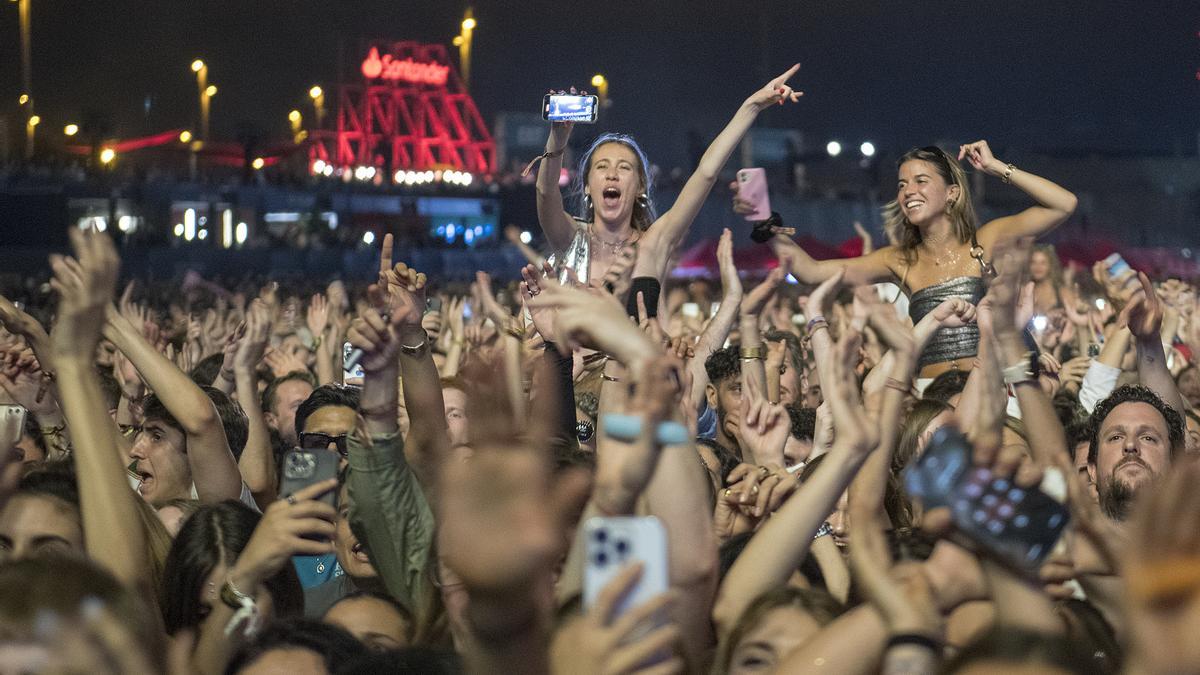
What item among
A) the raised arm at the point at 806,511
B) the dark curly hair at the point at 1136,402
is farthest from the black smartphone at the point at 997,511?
the dark curly hair at the point at 1136,402

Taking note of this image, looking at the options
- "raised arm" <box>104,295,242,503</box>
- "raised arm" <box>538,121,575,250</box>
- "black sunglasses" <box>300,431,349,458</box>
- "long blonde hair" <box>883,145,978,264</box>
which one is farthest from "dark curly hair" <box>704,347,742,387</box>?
"raised arm" <box>104,295,242,503</box>

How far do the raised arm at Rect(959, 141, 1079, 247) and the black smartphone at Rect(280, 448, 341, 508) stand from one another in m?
4.21

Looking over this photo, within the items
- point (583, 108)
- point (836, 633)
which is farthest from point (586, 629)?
point (583, 108)

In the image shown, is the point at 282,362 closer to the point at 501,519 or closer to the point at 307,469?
the point at 307,469

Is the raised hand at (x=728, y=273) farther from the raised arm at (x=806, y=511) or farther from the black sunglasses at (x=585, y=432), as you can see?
the raised arm at (x=806, y=511)

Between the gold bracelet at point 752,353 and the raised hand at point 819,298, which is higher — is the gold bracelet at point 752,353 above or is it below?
below

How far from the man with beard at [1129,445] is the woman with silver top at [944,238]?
1.65 meters

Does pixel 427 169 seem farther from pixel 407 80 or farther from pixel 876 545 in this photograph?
pixel 876 545

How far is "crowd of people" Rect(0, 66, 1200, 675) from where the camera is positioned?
2066 millimetres

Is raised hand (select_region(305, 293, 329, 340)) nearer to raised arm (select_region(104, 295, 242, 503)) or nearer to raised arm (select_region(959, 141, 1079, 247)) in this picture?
raised arm (select_region(959, 141, 1079, 247))

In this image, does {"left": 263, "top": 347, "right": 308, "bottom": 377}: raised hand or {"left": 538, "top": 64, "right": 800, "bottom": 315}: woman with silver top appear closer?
{"left": 538, "top": 64, "right": 800, "bottom": 315}: woman with silver top

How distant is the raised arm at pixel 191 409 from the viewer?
4082mm

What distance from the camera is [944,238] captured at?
6645mm

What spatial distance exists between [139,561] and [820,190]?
4948cm
